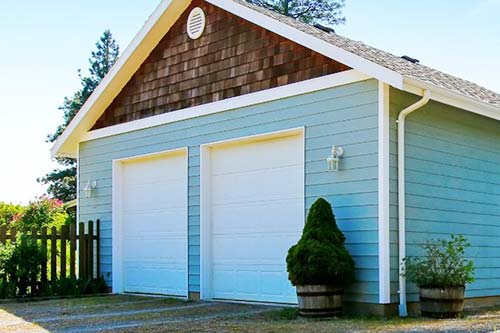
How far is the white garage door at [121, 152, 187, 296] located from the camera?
11945 mm

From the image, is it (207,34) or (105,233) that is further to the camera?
(105,233)

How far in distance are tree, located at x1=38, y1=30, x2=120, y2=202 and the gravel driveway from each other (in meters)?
26.7

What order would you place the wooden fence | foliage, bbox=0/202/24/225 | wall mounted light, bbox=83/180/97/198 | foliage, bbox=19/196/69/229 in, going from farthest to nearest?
foliage, bbox=0/202/24/225, foliage, bbox=19/196/69/229, wall mounted light, bbox=83/180/97/198, the wooden fence

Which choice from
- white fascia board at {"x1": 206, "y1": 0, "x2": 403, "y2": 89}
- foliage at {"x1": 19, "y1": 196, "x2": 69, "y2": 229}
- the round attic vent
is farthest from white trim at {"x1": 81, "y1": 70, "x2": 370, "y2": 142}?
foliage at {"x1": 19, "y1": 196, "x2": 69, "y2": 229}

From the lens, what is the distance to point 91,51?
37156 millimetres

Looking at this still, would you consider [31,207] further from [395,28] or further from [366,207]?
[366,207]

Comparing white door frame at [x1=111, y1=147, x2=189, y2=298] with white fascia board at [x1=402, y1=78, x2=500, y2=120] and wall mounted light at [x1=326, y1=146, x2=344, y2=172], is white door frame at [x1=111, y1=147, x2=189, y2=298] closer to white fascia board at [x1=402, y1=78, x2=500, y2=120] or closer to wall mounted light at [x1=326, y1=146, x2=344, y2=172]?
wall mounted light at [x1=326, y1=146, x2=344, y2=172]

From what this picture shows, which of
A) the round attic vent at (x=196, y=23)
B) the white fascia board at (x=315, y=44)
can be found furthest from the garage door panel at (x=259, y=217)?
the round attic vent at (x=196, y=23)

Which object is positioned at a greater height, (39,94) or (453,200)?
(39,94)

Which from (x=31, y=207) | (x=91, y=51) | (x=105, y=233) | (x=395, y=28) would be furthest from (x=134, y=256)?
(x=91, y=51)

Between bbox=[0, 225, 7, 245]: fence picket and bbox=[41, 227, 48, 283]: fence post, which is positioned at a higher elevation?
bbox=[0, 225, 7, 245]: fence picket

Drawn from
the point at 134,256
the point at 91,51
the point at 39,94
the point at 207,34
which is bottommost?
the point at 134,256

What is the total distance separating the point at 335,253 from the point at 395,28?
7.30 meters

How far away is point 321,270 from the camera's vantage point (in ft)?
27.7
